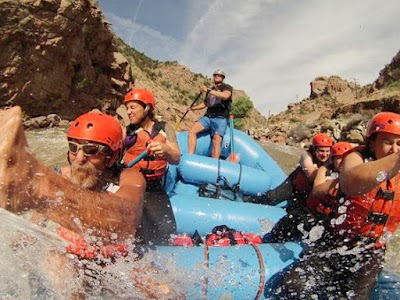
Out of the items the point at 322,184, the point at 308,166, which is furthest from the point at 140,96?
the point at 308,166

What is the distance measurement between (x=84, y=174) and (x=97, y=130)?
0.98 ft

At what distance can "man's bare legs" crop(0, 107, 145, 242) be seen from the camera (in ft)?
5.05

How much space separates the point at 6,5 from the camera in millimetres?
12664

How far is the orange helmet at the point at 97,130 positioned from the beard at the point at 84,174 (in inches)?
6.9

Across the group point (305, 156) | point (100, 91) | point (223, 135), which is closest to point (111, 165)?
point (305, 156)

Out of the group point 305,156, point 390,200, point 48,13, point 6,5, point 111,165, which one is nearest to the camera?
point 111,165

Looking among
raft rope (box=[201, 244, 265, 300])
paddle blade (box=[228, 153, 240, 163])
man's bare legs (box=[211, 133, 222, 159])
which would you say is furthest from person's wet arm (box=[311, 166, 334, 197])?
man's bare legs (box=[211, 133, 222, 159])

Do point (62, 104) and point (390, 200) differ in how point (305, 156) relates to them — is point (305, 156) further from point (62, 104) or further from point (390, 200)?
point (62, 104)

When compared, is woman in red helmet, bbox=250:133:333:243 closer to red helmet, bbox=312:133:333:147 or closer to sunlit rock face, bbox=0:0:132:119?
red helmet, bbox=312:133:333:147

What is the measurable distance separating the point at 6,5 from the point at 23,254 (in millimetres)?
13676

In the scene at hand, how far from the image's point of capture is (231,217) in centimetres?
412

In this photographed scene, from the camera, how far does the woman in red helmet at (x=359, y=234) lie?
2602 millimetres

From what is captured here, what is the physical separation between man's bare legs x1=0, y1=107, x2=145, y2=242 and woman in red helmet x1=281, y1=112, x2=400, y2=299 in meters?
1.52

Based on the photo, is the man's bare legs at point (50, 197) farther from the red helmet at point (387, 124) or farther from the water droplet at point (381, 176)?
the red helmet at point (387, 124)
